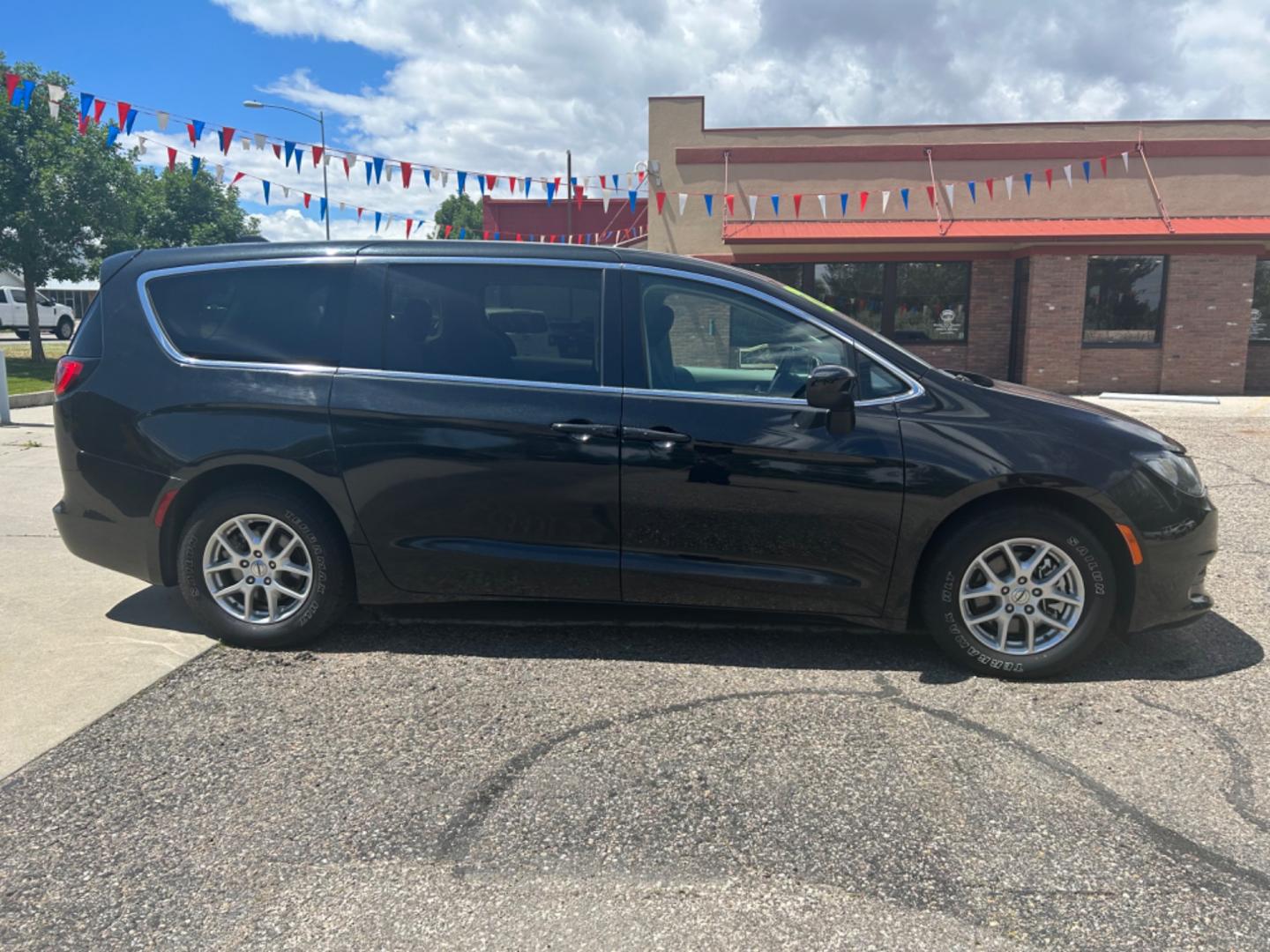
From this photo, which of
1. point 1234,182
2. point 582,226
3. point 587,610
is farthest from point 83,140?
point 1234,182

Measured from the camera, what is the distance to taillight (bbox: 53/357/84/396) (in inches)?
170

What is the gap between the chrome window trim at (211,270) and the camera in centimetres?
419

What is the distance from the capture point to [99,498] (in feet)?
14.2

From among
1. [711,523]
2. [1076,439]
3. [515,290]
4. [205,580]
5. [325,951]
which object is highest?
[515,290]

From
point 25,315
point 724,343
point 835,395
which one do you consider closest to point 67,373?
point 724,343

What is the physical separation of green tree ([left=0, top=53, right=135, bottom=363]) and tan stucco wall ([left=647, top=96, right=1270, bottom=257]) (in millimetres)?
12342

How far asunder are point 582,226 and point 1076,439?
101ft

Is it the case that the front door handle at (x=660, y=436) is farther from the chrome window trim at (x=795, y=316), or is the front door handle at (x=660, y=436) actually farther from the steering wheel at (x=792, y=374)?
the steering wheel at (x=792, y=374)

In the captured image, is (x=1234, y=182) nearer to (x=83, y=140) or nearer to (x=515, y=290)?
(x=515, y=290)

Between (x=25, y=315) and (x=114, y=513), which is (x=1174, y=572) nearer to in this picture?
(x=114, y=513)

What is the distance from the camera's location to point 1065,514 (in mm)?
3883

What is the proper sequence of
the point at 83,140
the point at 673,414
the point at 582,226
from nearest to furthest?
the point at 673,414 < the point at 83,140 < the point at 582,226

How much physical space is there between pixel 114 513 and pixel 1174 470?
4785 mm

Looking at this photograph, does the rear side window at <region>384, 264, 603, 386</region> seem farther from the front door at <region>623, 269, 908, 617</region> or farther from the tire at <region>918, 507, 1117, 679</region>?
the tire at <region>918, 507, 1117, 679</region>
